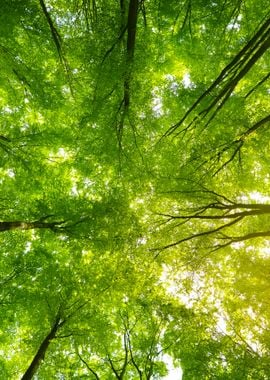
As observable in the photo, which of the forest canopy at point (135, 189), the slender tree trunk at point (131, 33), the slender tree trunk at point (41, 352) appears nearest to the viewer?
the slender tree trunk at point (131, 33)

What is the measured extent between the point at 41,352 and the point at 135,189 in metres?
5.21

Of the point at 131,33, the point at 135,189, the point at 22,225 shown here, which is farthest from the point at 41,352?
the point at 131,33

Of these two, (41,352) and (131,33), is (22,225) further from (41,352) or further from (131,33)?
(131,33)

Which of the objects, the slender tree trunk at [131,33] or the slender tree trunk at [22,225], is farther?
the slender tree trunk at [22,225]

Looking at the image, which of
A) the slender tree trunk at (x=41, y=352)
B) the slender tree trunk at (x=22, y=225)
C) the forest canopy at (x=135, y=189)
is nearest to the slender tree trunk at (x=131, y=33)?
the forest canopy at (x=135, y=189)

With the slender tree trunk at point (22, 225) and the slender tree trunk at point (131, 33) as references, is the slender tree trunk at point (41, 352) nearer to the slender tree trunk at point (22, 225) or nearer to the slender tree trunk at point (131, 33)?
the slender tree trunk at point (22, 225)

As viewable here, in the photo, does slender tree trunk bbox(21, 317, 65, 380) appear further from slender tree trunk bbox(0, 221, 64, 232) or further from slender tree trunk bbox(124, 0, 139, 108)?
slender tree trunk bbox(124, 0, 139, 108)

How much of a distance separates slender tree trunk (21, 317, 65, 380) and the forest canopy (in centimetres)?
3

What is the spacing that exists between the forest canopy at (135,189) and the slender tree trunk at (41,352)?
0.10 ft

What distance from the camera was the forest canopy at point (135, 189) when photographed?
6.64 metres

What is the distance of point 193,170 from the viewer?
7.33 m

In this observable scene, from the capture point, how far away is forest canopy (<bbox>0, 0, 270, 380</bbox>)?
21.8 ft

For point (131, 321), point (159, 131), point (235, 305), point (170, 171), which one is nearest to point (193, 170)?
point (170, 171)

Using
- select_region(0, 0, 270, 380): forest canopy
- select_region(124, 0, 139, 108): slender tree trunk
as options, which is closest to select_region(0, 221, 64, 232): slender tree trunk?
select_region(0, 0, 270, 380): forest canopy
